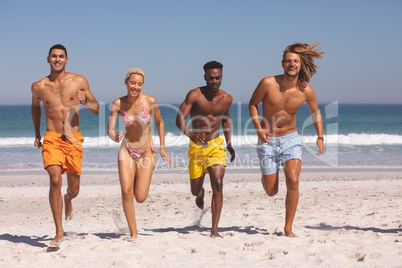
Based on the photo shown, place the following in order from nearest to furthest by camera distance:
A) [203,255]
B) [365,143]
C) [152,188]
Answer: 1. [203,255]
2. [152,188]
3. [365,143]

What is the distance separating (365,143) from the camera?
27.0m

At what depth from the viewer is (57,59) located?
5910 mm

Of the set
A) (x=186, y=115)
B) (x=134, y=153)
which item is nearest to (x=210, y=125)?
(x=186, y=115)

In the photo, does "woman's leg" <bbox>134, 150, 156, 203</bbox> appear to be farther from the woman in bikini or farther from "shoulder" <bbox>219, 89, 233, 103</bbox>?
A: "shoulder" <bbox>219, 89, 233, 103</bbox>

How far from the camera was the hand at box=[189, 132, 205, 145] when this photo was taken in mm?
6238

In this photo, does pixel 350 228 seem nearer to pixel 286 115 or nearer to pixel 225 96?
pixel 286 115

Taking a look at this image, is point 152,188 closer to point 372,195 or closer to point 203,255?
point 372,195

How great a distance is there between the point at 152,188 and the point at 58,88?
5.54 metres

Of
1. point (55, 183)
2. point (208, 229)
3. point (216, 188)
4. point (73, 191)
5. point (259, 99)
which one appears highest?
point (259, 99)

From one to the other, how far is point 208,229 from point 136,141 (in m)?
1.88

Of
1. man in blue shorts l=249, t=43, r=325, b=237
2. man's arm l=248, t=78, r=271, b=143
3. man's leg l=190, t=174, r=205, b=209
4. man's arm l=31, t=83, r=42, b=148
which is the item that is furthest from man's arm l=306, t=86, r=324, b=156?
man's arm l=31, t=83, r=42, b=148

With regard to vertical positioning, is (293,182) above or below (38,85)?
below

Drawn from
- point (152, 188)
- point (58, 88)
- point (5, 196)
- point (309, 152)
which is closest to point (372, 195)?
point (152, 188)

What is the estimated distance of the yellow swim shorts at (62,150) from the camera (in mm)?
5773
